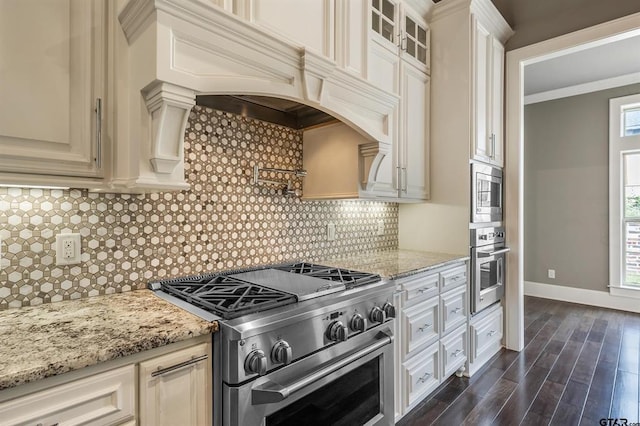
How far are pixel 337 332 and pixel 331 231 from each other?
1.09m

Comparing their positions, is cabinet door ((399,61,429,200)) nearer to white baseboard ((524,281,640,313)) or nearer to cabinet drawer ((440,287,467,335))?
cabinet drawer ((440,287,467,335))

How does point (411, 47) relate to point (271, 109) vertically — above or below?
above

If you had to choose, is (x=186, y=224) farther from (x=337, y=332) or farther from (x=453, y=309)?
(x=453, y=309)

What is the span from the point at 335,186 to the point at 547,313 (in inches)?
143

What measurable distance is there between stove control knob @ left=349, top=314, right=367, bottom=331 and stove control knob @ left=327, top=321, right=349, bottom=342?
0.08 metres

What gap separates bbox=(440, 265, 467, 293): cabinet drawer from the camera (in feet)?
7.73

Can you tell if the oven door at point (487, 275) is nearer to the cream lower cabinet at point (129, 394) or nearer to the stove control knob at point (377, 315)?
the stove control knob at point (377, 315)

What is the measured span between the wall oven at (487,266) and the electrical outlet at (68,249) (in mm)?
2495

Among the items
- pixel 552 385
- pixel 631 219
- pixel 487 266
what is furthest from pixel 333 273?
pixel 631 219

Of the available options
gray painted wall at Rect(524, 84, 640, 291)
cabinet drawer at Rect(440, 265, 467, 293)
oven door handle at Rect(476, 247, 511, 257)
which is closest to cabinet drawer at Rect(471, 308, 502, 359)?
cabinet drawer at Rect(440, 265, 467, 293)

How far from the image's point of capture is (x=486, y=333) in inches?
112

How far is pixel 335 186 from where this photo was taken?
2148 mm

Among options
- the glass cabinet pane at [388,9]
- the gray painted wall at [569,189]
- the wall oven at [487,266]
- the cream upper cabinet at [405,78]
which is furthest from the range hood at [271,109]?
the gray painted wall at [569,189]

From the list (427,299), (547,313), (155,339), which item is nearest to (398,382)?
(427,299)
